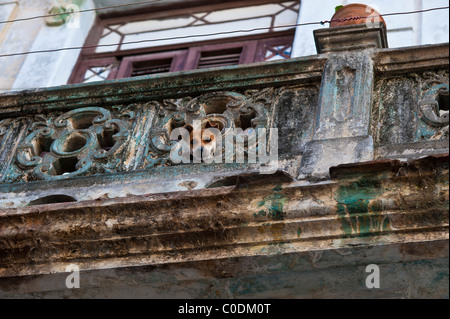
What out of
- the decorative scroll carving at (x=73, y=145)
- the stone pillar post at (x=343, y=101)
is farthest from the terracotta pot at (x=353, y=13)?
the decorative scroll carving at (x=73, y=145)

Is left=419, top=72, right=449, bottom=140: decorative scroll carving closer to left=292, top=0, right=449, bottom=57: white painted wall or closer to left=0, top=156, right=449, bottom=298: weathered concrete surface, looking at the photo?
left=0, top=156, right=449, bottom=298: weathered concrete surface

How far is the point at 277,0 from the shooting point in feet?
35.9

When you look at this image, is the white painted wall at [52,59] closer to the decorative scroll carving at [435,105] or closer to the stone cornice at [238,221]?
the stone cornice at [238,221]

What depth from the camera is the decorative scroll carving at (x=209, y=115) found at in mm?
7676

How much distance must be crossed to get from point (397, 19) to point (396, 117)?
230cm

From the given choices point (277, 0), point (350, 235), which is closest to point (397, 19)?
point (277, 0)

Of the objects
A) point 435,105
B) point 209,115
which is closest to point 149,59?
point 209,115

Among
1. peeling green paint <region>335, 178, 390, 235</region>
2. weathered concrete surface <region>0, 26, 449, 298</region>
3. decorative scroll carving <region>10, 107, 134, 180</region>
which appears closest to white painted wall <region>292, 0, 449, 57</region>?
weathered concrete surface <region>0, 26, 449, 298</region>

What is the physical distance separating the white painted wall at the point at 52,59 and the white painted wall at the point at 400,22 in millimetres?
2218

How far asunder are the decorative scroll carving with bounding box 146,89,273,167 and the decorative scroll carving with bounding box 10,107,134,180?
267mm

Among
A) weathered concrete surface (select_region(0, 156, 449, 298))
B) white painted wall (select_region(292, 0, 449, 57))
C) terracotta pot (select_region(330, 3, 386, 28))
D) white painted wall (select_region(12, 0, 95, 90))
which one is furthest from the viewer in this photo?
white painted wall (select_region(12, 0, 95, 90))

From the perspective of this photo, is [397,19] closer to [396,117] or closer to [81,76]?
[396,117]

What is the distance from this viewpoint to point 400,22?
946cm

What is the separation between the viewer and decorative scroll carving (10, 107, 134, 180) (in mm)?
7730
